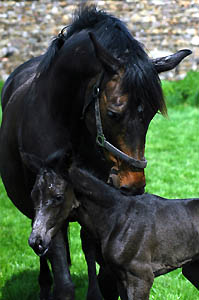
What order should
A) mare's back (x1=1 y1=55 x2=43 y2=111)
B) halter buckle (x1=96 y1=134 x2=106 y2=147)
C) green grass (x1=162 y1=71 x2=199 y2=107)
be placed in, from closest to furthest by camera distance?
halter buckle (x1=96 y1=134 x2=106 y2=147)
mare's back (x1=1 y1=55 x2=43 y2=111)
green grass (x1=162 y1=71 x2=199 y2=107)

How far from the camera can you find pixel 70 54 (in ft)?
12.8

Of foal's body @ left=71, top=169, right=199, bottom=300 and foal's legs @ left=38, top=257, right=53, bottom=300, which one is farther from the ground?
foal's body @ left=71, top=169, right=199, bottom=300

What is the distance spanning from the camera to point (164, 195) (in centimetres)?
727

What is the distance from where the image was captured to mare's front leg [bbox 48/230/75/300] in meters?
3.82

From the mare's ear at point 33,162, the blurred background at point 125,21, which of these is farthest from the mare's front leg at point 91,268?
the blurred background at point 125,21

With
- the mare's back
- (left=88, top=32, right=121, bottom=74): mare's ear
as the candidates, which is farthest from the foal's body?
the mare's back

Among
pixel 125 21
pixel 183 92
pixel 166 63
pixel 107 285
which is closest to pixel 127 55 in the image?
pixel 166 63

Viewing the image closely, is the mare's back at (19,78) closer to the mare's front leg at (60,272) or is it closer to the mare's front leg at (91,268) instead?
the mare's front leg at (91,268)

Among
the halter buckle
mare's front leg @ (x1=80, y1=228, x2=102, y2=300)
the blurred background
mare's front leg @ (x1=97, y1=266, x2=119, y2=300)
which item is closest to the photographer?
the halter buckle

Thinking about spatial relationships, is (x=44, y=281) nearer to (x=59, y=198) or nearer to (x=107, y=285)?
(x=107, y=285)

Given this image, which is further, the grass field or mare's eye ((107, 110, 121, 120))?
the grass field

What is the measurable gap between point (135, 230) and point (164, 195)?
12.0 feet

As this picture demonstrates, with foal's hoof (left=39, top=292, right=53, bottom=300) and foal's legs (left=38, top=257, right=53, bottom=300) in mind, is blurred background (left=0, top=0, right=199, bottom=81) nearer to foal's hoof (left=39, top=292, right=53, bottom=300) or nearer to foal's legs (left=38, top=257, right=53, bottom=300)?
foal's legs (left=38, top=257, right=53, bottom=300)

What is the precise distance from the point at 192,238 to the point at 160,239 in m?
0.23
